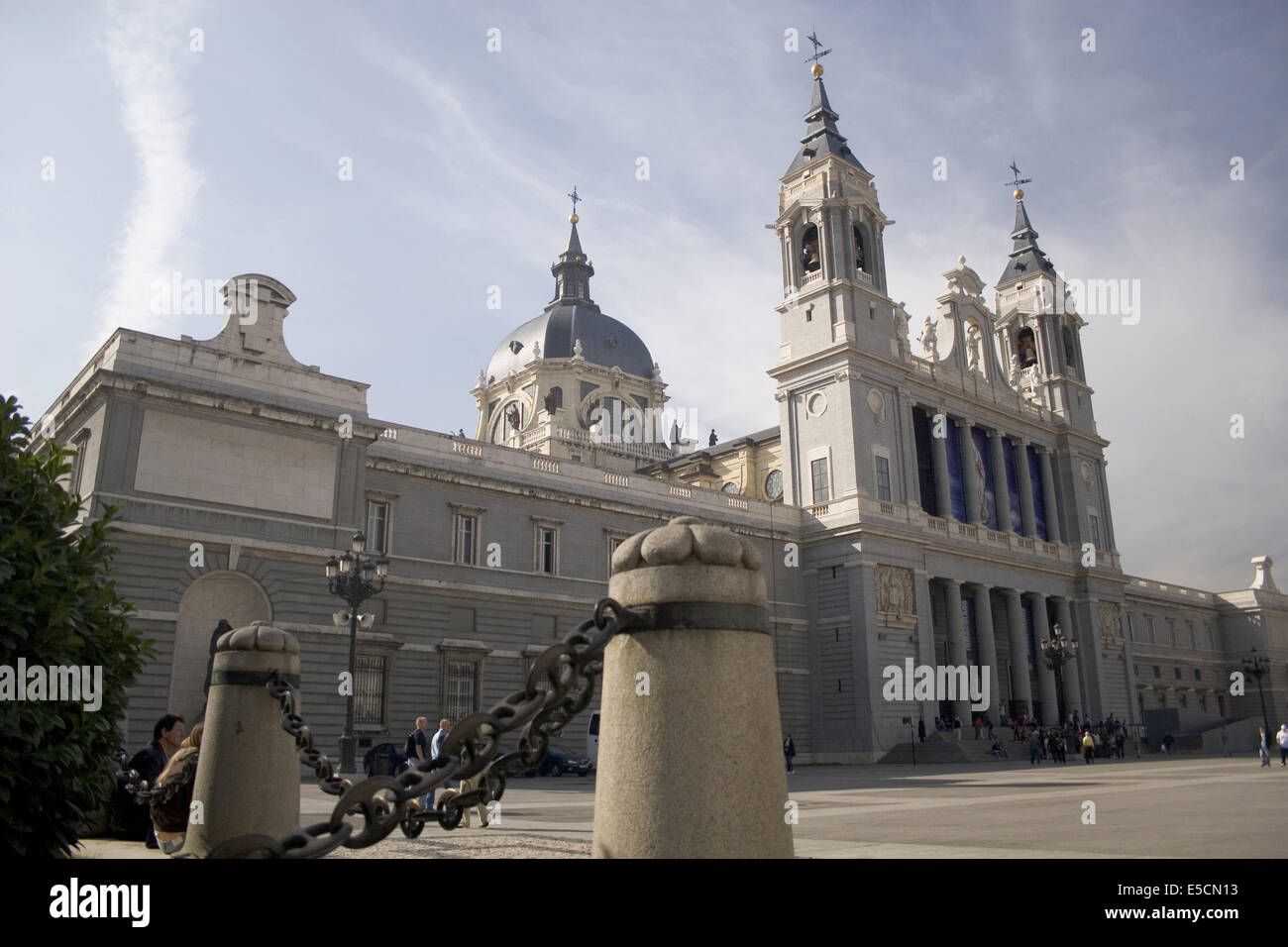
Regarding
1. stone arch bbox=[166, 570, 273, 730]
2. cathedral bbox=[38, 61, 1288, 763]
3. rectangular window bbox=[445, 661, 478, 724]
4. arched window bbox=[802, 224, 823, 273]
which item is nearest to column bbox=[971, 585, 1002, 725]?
cathedral bbox=[38, 61, 1288, 763]

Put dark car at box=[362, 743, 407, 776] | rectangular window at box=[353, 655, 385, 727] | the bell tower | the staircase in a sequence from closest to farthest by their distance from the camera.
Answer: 1. dark car at box=[362, 743, 407, 776]
2. rectangular window at box=[353, 655, 385, 727]
3. the staircase
4. the bell tower

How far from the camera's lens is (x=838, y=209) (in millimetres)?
43312

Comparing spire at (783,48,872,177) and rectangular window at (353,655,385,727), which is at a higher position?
spire at (783,48,872,177)

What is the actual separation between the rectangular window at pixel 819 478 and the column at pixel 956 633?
679 cm

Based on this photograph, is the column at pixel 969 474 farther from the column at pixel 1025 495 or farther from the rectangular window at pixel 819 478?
the rectangular window at pixel 819 478

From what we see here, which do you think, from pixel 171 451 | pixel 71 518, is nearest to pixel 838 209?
pixel 171 451

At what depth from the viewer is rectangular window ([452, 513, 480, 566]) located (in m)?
31.1

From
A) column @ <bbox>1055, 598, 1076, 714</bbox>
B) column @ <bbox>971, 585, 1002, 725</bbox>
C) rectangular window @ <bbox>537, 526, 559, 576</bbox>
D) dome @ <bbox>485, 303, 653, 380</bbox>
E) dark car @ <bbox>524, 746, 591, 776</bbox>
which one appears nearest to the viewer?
dark car @ <bbox>524, 746, 591, 776</bbox>

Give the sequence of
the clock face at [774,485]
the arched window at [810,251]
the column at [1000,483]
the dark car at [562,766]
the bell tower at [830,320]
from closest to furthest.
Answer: the dark car at [562,766]
the bell tower at [830,320]
the arched window at [810,251]
the column at [1000,483]
the clock face at [774,485]

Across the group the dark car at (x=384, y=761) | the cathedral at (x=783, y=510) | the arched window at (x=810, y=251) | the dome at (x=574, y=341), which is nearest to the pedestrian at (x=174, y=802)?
the cathedral at (x=783, y=510)

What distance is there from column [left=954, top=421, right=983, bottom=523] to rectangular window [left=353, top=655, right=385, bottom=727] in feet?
95.2

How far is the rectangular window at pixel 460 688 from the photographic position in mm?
29797

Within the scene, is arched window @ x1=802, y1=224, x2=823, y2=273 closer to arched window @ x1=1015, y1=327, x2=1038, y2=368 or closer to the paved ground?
arched window @ x1=1015, y1=327, x2=1038, y2=368
